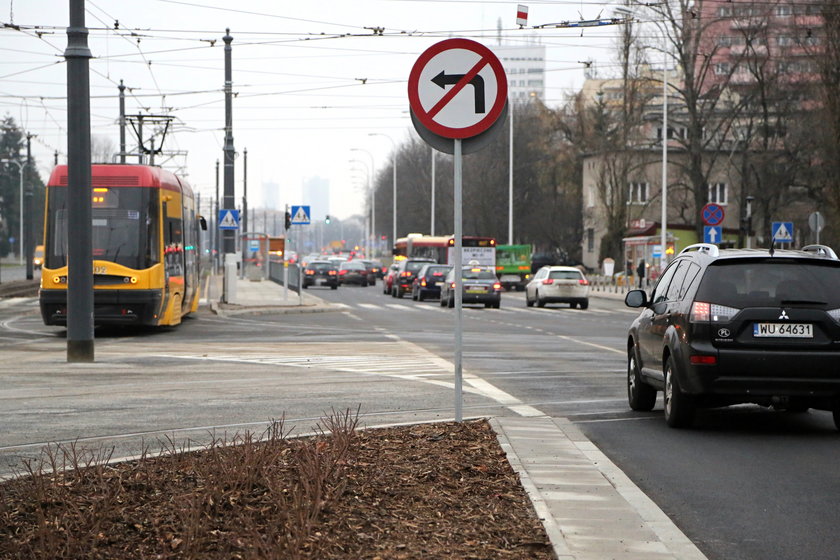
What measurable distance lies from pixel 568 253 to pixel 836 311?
298 feet

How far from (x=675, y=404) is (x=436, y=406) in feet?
8.45

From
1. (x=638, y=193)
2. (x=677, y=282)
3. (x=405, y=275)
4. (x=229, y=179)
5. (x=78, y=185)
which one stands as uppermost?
(x=638, y=193)

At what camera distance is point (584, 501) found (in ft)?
23.8

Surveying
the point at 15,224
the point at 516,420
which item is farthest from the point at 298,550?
the point at 15,224

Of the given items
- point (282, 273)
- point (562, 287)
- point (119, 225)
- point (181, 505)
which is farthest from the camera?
point (282, 273)

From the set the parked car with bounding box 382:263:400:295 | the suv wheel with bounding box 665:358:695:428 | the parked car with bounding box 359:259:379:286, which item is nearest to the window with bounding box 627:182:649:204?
the parked car with bounding box 359:259:379:286

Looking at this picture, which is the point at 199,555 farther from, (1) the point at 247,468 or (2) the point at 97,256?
(2) the point at 97,256

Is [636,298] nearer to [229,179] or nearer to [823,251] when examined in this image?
[823,251]

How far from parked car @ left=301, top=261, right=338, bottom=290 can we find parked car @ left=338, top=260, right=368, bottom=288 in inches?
274

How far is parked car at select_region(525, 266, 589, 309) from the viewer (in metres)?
46.5

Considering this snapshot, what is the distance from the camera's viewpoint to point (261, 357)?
20.3 m

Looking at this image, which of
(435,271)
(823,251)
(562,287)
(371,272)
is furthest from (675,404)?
(371,272)

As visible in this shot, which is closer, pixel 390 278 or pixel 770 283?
pixel 770 283

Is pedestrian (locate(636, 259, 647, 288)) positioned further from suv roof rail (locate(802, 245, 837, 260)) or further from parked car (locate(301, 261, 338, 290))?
suv roof rail (locate(802, 245, 837, 260))
